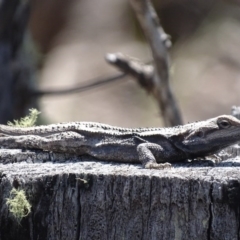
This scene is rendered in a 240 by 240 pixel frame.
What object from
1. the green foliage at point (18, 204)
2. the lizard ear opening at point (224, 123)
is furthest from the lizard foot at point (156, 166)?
the green foliage at point (18, 204)

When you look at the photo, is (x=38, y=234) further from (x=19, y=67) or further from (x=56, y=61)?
(x=56, y=61)

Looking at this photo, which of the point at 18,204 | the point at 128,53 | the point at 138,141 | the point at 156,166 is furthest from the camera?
the point at 128,53

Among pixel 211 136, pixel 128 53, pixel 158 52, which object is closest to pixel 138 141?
pixel 211 136

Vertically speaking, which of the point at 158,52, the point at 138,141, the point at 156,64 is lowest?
the point at 156,64

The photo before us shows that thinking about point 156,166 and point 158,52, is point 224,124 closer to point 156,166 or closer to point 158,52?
point 156,166

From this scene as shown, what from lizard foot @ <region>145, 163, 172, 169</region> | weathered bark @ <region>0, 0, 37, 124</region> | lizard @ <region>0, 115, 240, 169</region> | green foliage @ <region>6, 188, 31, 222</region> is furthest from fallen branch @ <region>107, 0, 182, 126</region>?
green foliage @ <region>6, 188, 31, 222</region>

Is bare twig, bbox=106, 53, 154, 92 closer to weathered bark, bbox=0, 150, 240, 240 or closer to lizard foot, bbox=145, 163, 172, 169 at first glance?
lizard foot, bbox=145, 163, 172, 169

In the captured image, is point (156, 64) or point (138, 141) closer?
point (138, 141)

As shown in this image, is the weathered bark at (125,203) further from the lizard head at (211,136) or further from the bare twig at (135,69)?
the bare twig at (135,69)
